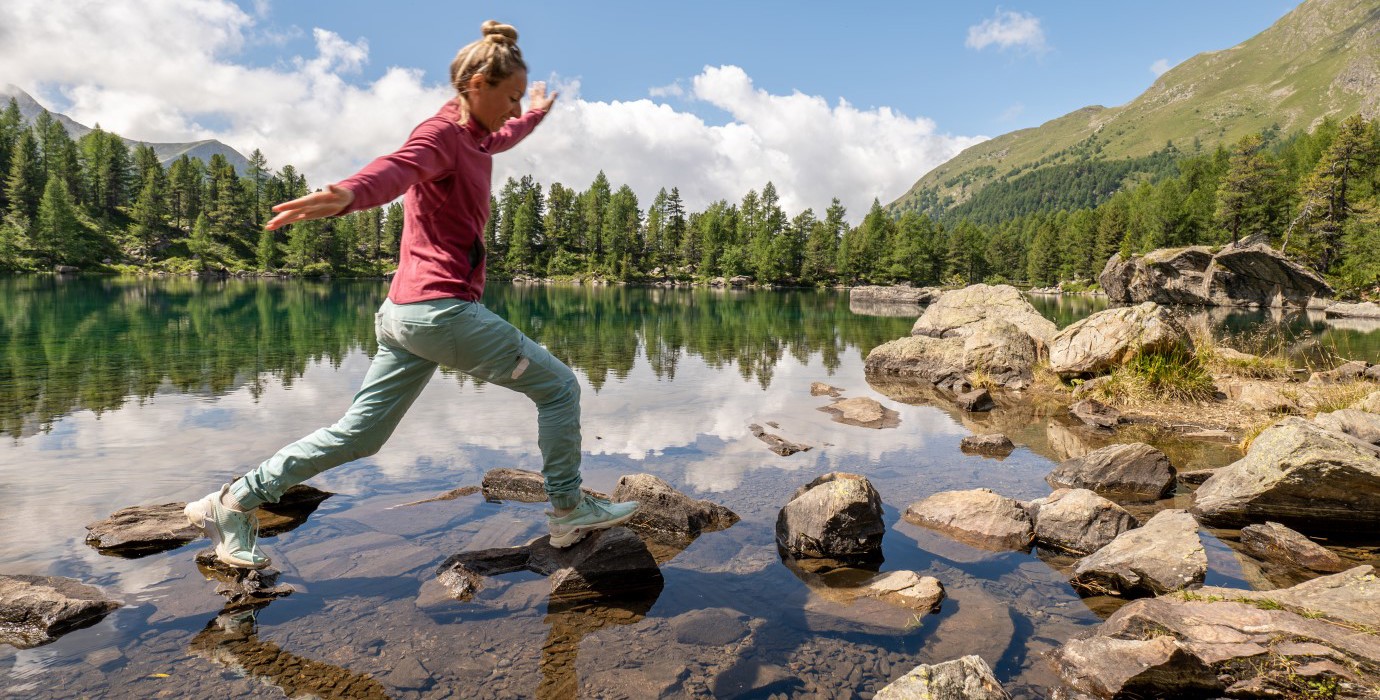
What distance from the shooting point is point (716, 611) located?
480 centimetres

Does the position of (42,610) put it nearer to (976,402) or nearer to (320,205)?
(320,205)

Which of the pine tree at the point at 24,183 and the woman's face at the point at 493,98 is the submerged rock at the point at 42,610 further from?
the pine tree at the point at 24,183

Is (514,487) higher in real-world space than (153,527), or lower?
lower

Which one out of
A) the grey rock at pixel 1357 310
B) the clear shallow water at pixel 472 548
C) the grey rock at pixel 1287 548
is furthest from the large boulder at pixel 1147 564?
the grey rock at pixel 1357 310

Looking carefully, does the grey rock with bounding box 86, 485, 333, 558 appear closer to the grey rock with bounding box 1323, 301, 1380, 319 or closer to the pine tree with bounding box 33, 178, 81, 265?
the grey rock with bounding box 1323, 301, 1380, 319

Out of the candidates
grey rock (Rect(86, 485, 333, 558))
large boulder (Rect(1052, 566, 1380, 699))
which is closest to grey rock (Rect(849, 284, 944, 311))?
large boulder (Rect(1052, 566, 1380, 699))

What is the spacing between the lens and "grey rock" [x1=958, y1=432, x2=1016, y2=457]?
34.2ft

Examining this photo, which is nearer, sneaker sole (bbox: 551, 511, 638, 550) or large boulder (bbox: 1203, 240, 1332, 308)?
sneaker sole (bbox: 551, 511, 638, 550)

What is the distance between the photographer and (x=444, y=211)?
420 centimetres

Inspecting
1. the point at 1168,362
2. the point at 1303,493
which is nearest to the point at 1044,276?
the point at 1168,362

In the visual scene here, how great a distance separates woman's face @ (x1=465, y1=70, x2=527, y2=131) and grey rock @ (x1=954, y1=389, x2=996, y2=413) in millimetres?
12562

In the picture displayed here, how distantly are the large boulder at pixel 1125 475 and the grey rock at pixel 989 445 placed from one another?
154 cm

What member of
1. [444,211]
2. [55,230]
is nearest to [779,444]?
[444,211]

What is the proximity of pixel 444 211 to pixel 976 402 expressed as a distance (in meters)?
13.0
